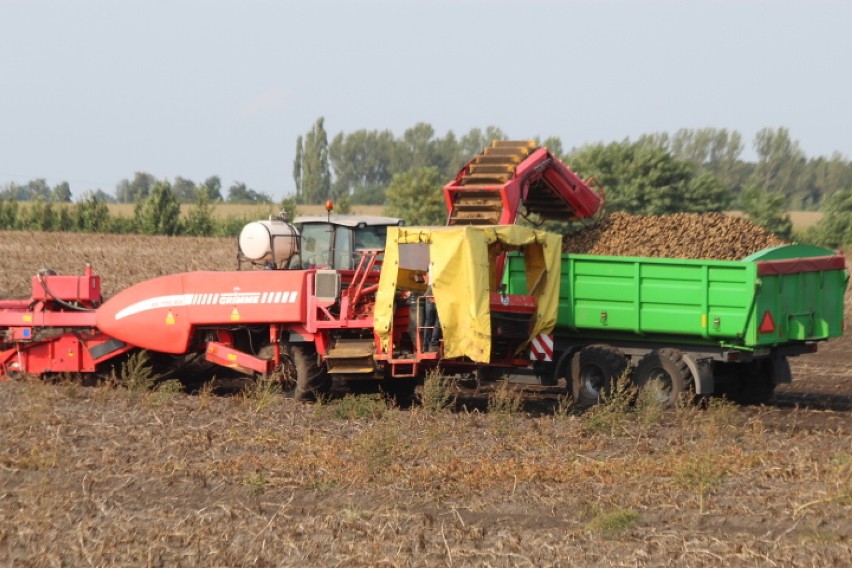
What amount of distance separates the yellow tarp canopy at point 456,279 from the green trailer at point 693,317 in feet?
4.44

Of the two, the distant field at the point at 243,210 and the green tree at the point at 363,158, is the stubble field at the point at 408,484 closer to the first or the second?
the distant field at the point at 243,210

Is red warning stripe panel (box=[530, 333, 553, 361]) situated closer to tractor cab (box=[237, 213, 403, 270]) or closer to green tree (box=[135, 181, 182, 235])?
tractor cab (box=[237, 213, 403, 270])

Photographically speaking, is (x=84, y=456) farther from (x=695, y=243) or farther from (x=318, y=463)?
(x=695, y=243)

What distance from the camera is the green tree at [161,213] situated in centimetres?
4812

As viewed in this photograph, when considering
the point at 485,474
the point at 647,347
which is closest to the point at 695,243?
the point at 647,347

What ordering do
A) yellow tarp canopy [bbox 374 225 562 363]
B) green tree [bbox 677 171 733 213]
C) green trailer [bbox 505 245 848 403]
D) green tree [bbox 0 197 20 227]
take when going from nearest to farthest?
1. yellow tarp canopy [bbox 374 225 562 363]
2. green trailer [bbox 505 245 848 403]
3. green tree [bbox 677 171 733 213]
4. green tree [bbox 0 197 20 227]

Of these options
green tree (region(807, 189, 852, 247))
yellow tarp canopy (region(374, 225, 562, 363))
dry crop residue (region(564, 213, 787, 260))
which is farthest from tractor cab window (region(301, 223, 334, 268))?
green tree (region(807, 189, 852, 247))

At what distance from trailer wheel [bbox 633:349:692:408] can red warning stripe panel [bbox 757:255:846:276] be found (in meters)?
1.42

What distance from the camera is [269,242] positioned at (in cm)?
1598

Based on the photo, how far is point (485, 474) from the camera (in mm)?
9867

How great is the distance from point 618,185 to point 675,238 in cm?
2842

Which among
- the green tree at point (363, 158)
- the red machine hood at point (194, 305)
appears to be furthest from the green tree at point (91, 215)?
the green tree at point (363, 158)

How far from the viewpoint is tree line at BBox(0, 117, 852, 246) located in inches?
1708

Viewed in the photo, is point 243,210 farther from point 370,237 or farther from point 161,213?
point 370,237
